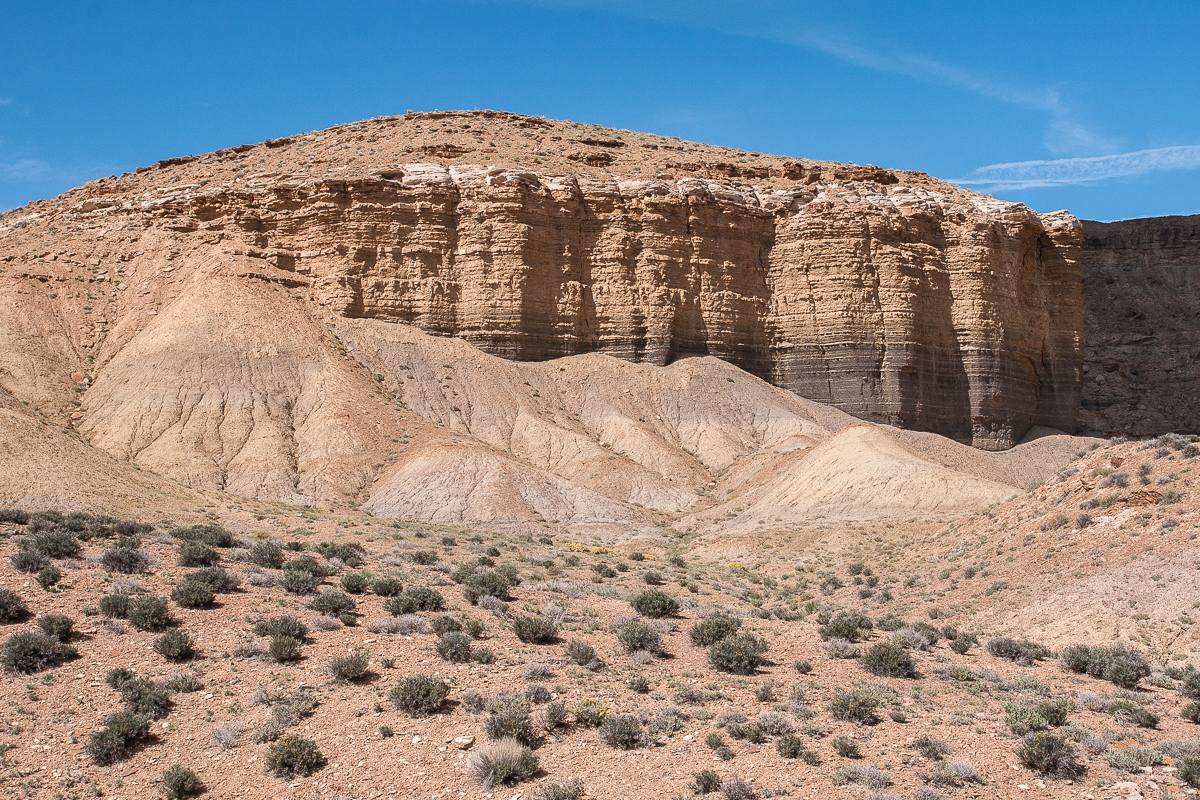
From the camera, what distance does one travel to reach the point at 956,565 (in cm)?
2331

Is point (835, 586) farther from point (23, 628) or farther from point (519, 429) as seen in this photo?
point (519, 429)

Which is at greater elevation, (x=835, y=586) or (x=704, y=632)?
(x=704, y=632)

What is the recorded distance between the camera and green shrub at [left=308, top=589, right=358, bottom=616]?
13406mm

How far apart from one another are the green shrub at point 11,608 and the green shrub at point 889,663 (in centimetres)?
1188

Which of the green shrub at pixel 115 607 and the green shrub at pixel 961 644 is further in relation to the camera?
the green shrub at pixel 961 644

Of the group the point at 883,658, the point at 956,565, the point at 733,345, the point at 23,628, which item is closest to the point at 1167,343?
the point at 733,345

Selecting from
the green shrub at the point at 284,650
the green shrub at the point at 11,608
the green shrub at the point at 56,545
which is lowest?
the green shrub at the point at 284,650

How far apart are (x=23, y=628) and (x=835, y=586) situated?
63.6ft

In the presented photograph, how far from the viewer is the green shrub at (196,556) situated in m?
15.1

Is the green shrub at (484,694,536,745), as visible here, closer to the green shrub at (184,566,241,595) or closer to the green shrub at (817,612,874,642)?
the green shrub at (184,566,241,595)

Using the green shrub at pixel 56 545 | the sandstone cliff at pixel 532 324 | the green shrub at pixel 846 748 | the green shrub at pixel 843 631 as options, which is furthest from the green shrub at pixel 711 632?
the sandstone cliff at pixel 532 324

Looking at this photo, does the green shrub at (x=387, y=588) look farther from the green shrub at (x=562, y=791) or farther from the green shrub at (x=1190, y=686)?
the green shrub at (x=1190, y=686)

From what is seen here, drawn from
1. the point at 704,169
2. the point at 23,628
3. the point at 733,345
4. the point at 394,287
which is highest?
the point at 704,169

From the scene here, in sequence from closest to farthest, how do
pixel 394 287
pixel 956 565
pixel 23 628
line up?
pixel 23 628, pixel 956 565, pixel 394 287
